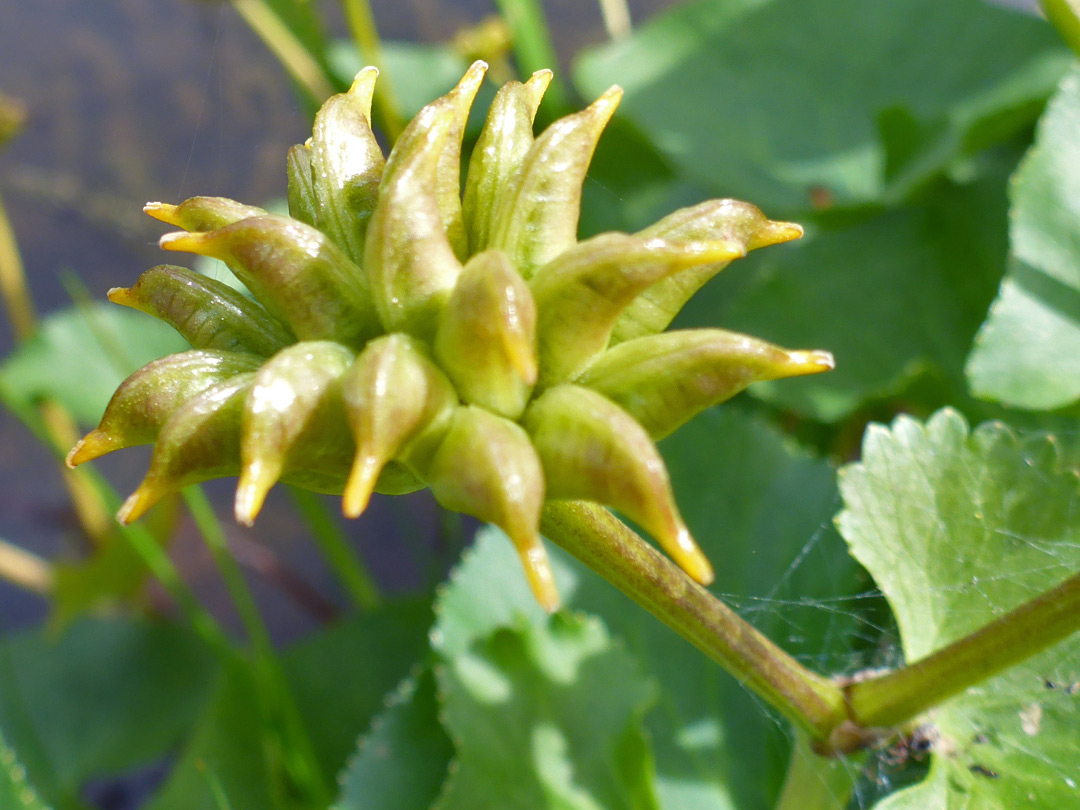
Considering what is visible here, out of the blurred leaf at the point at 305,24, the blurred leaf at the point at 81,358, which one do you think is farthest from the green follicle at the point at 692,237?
the blurred leaf at the point at 81,358

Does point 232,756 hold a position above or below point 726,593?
below

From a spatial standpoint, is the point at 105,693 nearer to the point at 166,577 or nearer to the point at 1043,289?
the point at 166,577

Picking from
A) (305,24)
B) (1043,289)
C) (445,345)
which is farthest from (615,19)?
(445,345)

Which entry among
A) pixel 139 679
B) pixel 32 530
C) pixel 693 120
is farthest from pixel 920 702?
pixel 32 530

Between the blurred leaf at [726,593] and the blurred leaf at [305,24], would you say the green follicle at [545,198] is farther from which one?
the blurred leaf at [305,24]

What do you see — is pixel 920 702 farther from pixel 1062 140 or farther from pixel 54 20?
pixel 54 20
